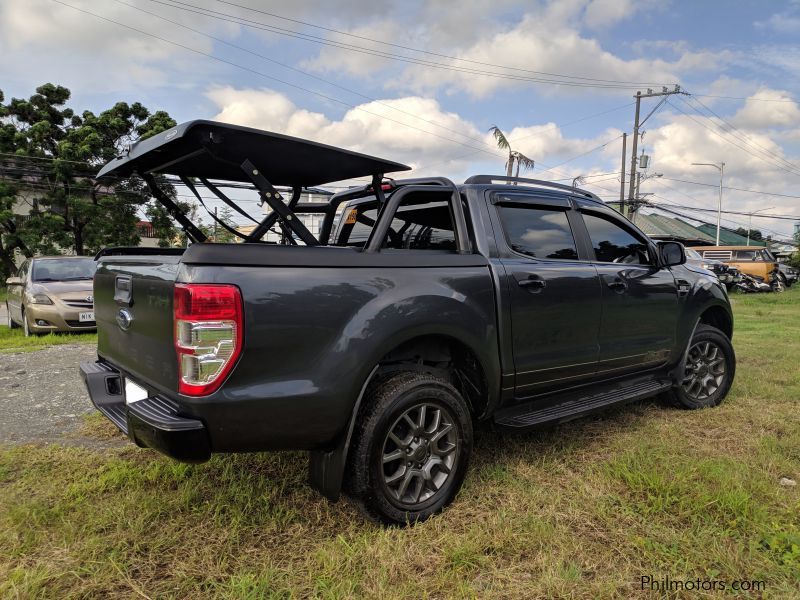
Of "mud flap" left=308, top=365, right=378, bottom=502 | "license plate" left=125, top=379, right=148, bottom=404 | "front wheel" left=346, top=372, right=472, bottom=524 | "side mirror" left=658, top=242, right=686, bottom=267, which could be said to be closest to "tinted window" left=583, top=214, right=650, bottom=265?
"side mirror" left=658, top=242, right=686, bottom=267

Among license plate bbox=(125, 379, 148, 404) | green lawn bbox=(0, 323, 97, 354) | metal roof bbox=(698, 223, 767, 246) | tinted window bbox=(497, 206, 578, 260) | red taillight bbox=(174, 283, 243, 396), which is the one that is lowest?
green lawn bbox=(0, 323, 97, 354)

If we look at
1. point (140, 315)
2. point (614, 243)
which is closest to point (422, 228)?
point (614, 243)

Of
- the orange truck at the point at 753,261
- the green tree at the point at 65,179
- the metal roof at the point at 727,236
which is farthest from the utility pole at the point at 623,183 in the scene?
the metal roof at the point at 727,236

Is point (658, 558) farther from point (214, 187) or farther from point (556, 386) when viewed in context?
point (214, 187)

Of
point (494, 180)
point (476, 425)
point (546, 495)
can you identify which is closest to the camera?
point (546, 495)

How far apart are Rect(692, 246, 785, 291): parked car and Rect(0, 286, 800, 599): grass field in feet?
70.1

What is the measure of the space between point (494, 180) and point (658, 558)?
223 cm

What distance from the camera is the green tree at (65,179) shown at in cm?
1927

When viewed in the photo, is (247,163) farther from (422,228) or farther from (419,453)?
(419,453)

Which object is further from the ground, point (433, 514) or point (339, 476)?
point (339, 476)

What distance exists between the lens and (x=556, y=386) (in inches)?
129

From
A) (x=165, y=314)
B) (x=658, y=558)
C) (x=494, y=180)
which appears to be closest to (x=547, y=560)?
(x=658, y=558)

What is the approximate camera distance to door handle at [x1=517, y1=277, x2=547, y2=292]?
3.01 metres

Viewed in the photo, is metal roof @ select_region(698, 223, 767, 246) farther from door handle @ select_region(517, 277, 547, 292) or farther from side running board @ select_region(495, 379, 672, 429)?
door handle @ select_region(517, 277, 547, 292)
